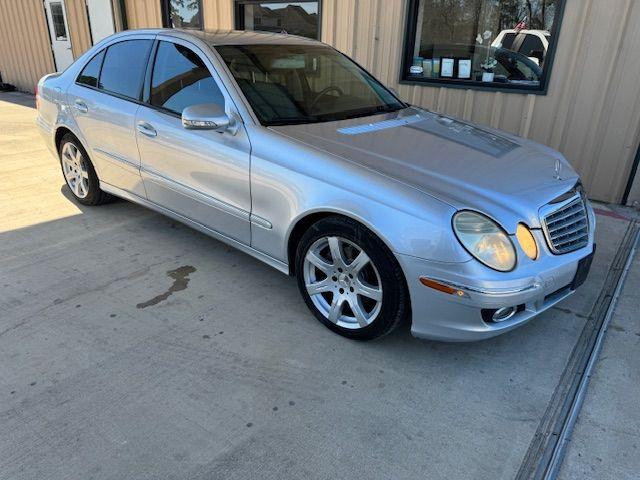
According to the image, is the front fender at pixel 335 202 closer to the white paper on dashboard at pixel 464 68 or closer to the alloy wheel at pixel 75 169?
the alloy wheel at pixel 75 169

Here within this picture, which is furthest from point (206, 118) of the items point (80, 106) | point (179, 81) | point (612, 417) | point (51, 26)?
point (51, 26)

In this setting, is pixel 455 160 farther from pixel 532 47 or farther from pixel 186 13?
pixel 186 13

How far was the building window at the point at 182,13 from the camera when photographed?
825 centimetres

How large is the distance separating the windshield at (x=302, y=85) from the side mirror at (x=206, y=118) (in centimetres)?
23

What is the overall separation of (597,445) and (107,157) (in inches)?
155

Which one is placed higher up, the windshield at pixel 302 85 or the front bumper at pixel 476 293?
the windshield at pixel 302 85

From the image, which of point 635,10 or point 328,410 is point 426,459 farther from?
point 635,10

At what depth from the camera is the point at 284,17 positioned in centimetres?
742

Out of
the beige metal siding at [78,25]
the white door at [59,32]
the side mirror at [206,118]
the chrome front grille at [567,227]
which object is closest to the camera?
the chrome front grille at [567,227]

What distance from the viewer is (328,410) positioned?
2377mm

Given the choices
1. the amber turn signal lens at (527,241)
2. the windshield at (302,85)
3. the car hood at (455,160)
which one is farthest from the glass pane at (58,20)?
the amber turn signal lens at (527,241)

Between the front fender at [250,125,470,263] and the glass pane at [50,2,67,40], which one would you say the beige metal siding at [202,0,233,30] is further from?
the front fender at [250,125,470,263]

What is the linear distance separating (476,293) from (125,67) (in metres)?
3.27

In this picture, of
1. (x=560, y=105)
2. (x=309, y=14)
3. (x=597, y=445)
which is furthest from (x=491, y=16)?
(x=597, y=445)
